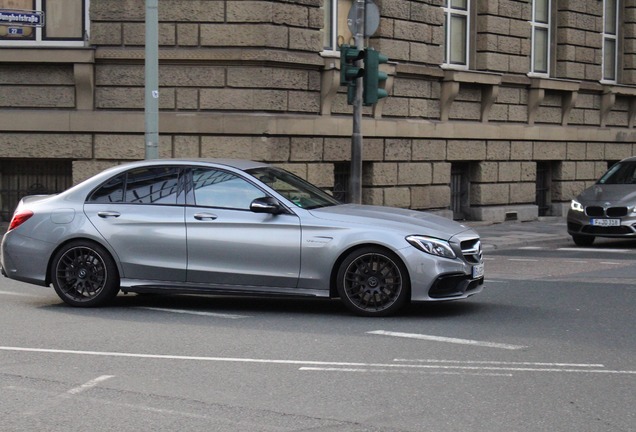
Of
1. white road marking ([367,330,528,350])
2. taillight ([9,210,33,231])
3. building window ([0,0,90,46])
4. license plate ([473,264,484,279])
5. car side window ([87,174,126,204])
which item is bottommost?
white road marking ([367,330,528,350])

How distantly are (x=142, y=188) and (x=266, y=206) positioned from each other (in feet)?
4.47

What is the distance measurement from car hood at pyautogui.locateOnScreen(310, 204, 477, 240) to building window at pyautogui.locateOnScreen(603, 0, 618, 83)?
19.3m

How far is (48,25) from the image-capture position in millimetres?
19688

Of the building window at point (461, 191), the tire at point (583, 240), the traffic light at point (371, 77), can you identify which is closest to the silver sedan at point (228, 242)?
the traffic light at point (371, 77)

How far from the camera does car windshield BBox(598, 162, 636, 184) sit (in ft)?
65.7

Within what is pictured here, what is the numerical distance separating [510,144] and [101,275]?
1550 cm

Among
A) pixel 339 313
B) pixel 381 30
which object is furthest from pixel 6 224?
pixel 339 313

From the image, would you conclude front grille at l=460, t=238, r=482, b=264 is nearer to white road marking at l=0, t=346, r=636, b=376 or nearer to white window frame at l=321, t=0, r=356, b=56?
white road marking at l=0, t=346, r=636, b=376

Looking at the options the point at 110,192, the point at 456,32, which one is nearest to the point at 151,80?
the point at 110,192

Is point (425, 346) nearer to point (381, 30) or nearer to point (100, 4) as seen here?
point (100, 4)

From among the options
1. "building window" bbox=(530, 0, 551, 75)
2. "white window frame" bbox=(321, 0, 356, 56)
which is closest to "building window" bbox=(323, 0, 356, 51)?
"white window frame" bbox=(321, 0, 356, 56)

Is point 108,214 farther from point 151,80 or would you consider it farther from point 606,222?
point 606,222

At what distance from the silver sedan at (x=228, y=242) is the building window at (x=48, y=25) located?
28.2 ft

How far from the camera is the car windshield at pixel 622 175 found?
20.0 metres
